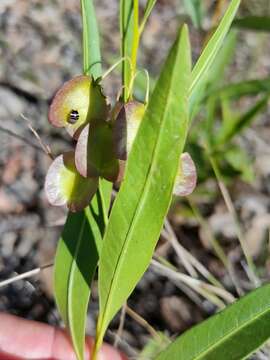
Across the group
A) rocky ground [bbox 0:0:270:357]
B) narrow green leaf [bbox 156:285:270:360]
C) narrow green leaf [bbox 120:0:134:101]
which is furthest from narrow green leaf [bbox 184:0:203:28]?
narrow green leaf [bbox 156:285:270:360]

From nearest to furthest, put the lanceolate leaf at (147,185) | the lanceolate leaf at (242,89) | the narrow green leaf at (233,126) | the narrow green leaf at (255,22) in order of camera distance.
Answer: the lanceolate leaf at (147,185), the narrow green leaf at (255,22), the lanceolate leaf at (242,89), the narrow green leaf at (233,126)

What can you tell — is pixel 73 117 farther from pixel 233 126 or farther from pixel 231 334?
pixel 233 126

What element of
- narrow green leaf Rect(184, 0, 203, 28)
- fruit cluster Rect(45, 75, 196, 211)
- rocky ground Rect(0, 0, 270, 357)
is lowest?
rocky ground Rect(0, 0, 270, 357)

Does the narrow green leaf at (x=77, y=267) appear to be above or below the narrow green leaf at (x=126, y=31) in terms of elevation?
below

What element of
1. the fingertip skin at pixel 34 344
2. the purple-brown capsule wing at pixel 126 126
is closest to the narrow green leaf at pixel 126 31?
the purple-brown capsule wing at pixel 126 126

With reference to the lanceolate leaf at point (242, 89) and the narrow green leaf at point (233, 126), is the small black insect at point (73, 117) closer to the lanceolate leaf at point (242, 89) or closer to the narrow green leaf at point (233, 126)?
the lanceolate leaf at point (242, 89)

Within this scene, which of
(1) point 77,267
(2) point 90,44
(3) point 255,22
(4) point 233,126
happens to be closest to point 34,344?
(1) point 77,267

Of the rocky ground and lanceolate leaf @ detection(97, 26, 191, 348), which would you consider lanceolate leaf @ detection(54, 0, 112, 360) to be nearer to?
lanceolate leaf @ detection(97, 26, 191, 348)
